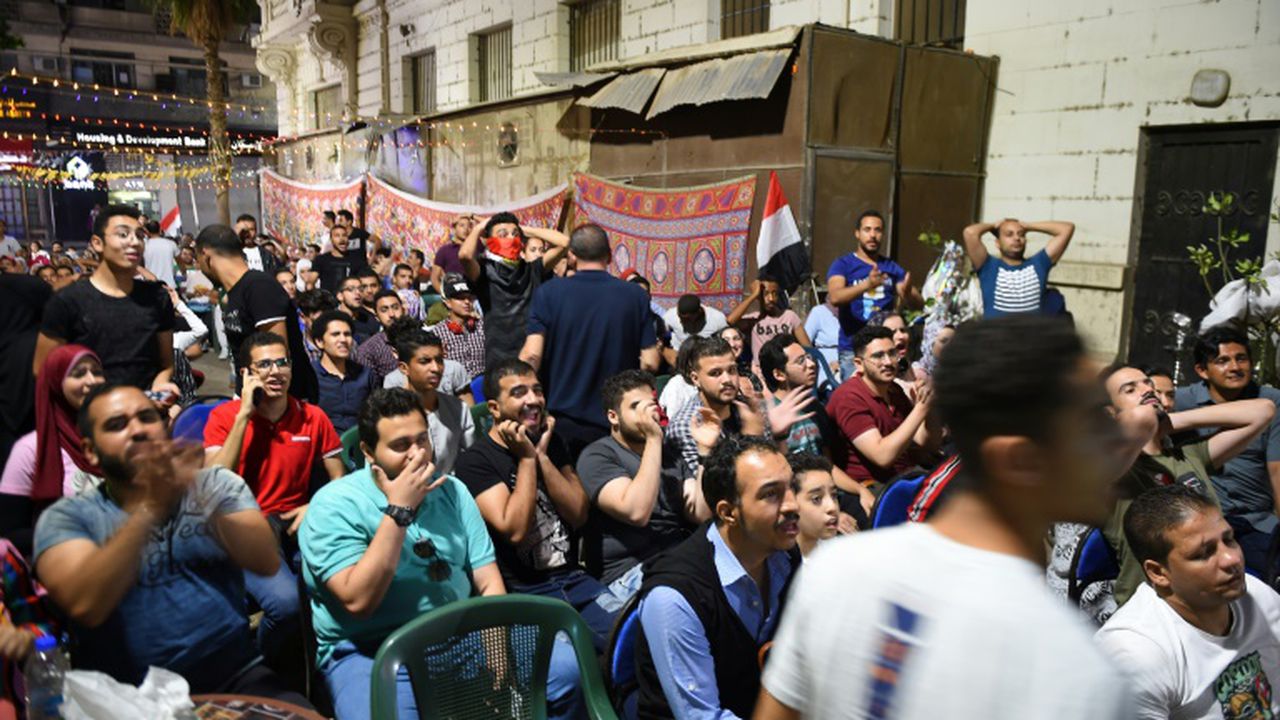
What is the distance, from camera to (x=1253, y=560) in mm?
3818

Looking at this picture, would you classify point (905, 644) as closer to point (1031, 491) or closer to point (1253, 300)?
point (1031, 491)

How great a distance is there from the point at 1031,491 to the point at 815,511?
85.2 inches

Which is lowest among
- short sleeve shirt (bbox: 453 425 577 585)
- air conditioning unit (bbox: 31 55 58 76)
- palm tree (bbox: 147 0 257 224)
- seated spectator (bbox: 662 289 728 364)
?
short sleeve shirt (bbox: 453 425 577 585)

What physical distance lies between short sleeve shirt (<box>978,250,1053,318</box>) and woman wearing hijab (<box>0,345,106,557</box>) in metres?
6.11

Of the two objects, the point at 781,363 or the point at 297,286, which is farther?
the point at 297,286

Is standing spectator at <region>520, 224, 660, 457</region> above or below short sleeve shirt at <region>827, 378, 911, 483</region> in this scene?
above

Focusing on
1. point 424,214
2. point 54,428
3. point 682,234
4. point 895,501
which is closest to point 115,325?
point 54,428

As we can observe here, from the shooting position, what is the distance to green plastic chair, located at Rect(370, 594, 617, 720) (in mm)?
2555

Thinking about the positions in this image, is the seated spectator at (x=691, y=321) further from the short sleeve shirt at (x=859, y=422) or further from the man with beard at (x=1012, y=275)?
the short sleeve shirt at (x=859, y=422)

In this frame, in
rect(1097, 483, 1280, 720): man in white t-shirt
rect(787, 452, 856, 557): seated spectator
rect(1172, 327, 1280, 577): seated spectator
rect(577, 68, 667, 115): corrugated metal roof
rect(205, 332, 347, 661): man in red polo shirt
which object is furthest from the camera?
rect(577, 68, 667, 115): corrugated metal roof

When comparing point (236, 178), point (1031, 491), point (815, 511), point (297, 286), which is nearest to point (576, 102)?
point (297, 286)

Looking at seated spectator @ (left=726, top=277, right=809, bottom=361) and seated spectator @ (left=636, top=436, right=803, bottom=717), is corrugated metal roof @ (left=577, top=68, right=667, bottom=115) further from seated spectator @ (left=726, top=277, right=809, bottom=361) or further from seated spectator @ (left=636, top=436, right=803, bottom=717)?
seated spectator @ (left=636, top=436, right=803, bottom=717)

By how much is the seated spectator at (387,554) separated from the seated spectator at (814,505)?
1.08 metres

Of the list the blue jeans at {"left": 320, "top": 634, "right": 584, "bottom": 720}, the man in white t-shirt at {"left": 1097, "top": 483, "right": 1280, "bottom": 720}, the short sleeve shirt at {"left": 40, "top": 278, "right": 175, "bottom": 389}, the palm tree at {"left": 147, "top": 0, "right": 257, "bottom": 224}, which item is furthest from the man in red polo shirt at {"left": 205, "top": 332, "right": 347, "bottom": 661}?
the palm tree at {"left": 147, "top": 0, "right": 257, "bottom": 224}
